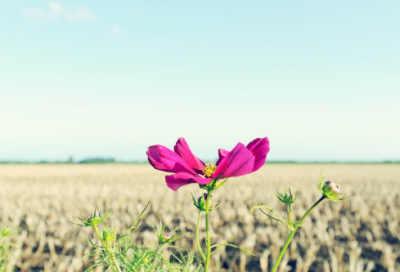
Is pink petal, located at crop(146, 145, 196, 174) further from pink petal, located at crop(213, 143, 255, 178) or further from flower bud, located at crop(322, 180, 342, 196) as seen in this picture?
flower bud, located at crop(322, 180, 342, 196)

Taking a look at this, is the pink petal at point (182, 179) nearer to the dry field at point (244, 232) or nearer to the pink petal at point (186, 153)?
the pink petal at point (186, 153)

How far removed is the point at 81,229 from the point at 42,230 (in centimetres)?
59

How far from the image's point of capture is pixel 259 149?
3.22ft

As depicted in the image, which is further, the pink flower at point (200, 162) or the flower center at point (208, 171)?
the flower center at point (208, 171)

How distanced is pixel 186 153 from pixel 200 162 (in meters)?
0.07

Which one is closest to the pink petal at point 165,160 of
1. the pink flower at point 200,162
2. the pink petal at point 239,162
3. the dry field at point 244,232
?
the pink flower at point 200,162

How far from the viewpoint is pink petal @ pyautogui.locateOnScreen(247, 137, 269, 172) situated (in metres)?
0.96

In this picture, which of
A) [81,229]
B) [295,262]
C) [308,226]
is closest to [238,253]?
[295,262]

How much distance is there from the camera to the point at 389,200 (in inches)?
311

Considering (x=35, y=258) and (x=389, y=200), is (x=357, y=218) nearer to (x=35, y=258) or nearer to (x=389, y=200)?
(x=389, y=200)

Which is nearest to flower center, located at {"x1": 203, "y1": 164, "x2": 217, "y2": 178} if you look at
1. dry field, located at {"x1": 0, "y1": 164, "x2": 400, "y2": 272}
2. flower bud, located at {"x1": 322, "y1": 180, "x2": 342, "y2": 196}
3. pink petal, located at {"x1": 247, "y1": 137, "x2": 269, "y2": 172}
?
pink petal, located at {"x1": 247, "y1": 137, "x2": 269, "y2": 172}

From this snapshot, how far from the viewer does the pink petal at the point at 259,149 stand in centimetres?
96

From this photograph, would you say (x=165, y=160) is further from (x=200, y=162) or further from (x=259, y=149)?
(x=259, y=149)

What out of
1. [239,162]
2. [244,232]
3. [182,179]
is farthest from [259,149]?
[244,232]
